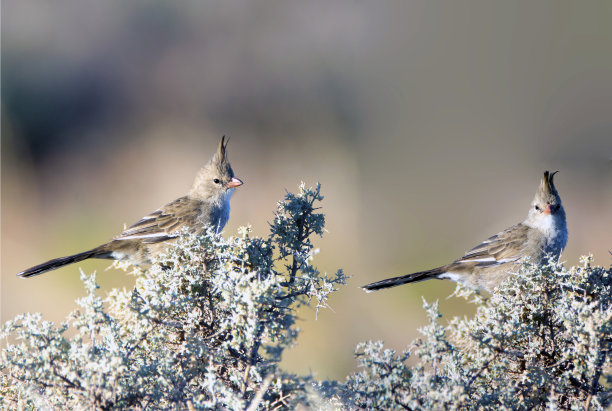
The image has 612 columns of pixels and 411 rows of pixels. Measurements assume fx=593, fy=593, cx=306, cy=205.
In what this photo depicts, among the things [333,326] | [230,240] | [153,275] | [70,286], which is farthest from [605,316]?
[70,286]

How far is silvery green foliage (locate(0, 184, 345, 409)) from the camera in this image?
1734mm

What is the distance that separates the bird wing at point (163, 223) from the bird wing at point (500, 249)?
2262mm

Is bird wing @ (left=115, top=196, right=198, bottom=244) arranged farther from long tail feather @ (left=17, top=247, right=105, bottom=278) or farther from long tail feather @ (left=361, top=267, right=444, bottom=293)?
long tail feather @ (left=361, top=267, right=444, bottom=293)

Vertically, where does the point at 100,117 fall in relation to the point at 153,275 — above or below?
above

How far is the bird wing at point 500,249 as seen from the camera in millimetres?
4840

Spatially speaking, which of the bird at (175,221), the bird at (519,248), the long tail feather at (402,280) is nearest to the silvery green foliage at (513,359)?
the long tail feather at (402,280)

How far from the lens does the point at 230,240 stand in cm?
224

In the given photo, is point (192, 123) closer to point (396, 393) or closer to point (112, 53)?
point (112, 53)

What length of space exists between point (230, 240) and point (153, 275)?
38cm

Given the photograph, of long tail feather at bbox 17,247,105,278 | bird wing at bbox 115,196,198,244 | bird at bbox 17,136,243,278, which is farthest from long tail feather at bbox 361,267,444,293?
long tail feather at bbox 17,247,105,278

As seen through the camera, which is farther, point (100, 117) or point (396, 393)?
point (100, 117)

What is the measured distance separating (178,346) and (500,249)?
138 inches

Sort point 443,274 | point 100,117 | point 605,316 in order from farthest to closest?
point 100,117, point 443,274, point 605,316

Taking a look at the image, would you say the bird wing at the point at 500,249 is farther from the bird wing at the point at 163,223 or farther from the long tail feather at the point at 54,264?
the long tail feather at the point at 54,264
